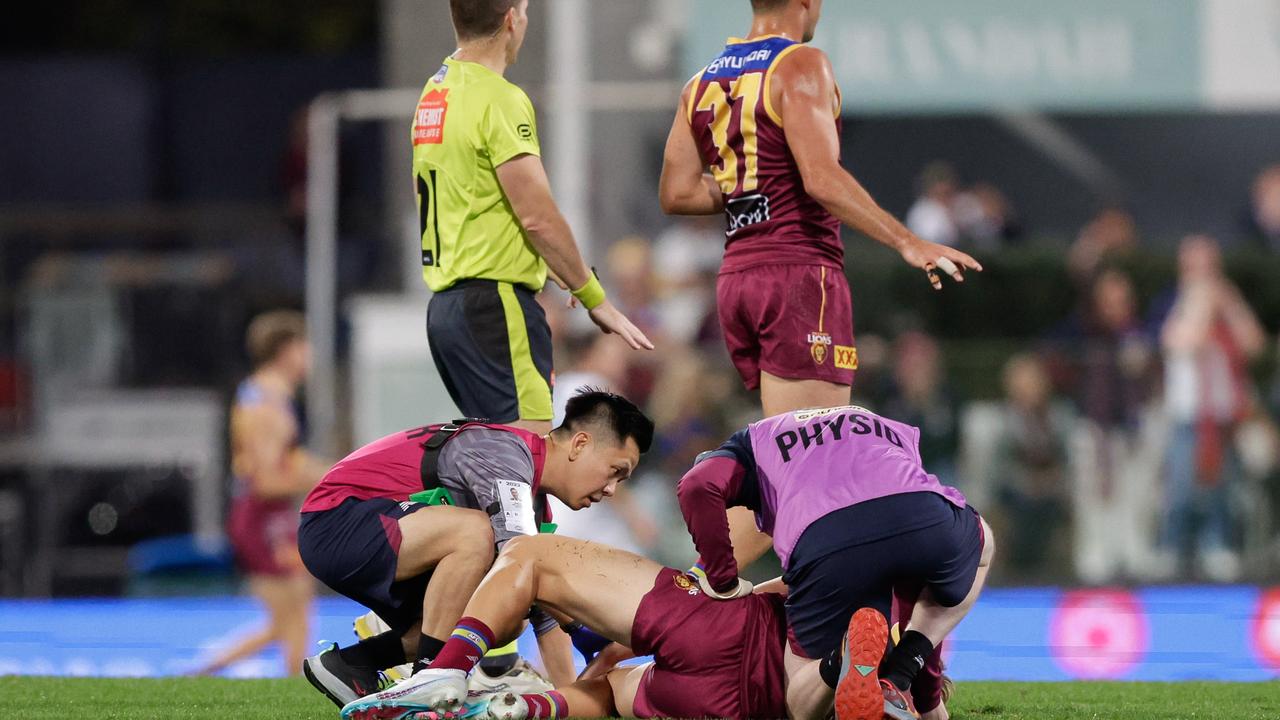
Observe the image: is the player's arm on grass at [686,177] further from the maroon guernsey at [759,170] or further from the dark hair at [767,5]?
the dark hair at [767,5]

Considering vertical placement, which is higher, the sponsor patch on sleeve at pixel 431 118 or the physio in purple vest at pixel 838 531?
the sponsor patch on sleeve at pixel 431 118

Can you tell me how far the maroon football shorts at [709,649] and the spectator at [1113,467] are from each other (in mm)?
5728

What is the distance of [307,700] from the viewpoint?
5961mm

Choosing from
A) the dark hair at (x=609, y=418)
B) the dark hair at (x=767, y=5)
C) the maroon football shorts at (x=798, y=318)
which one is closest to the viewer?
the dark hair at (x=609, y=418)

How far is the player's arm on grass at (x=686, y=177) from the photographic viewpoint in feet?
20.7

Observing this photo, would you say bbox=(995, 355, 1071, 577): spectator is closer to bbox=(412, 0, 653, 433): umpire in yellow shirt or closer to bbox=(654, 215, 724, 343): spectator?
bbox=(654, 215, 724, 343): spectator

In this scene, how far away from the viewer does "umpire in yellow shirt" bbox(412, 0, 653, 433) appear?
5.91m

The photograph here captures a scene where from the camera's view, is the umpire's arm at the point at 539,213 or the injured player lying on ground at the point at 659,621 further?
the umpire's arm at the point at 539,213

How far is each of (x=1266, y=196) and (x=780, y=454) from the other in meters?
8.52

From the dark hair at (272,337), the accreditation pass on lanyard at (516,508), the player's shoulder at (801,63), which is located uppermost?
the player's shoulder at (801,63)

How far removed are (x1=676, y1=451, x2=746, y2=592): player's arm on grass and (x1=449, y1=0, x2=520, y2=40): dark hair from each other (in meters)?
1.77

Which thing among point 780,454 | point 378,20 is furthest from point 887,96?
point 378,20

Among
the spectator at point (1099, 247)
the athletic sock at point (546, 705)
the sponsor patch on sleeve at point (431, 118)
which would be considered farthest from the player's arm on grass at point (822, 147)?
the spectator at point (1099, 247)

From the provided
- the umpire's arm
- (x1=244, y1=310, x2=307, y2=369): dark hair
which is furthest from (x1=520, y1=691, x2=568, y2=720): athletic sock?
(x1=244, y1=310, x2=307, y2=369): dark hair
